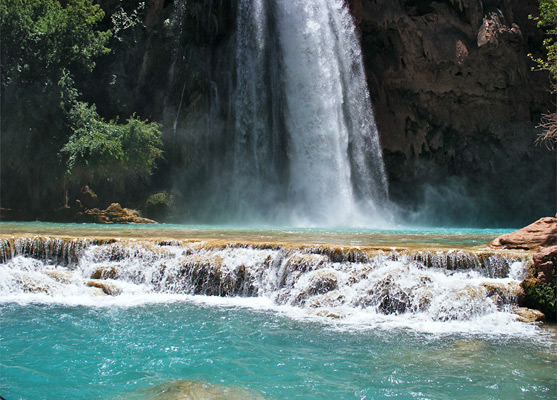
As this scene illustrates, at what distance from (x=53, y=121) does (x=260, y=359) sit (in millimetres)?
19100

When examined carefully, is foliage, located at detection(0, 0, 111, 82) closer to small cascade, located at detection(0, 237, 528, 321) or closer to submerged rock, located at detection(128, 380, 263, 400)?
small cascade, located at detection(0, 237, 528, 321)

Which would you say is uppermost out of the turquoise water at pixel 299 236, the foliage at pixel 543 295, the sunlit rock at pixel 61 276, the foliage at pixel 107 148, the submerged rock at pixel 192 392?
the foliage at pixel 107 148

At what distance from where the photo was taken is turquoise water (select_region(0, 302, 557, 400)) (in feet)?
15.9

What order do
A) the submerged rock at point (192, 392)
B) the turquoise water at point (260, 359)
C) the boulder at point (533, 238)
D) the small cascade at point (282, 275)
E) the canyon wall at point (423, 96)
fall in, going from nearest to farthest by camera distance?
the submerged rock at point (192, 392)
the turquoise water at point (260, 359)
the small cascade at point (282, 275)
the boulder at point (533, 238)
the canyon wall at point (423, 96)

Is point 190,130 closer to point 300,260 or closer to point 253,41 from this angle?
point 253,41

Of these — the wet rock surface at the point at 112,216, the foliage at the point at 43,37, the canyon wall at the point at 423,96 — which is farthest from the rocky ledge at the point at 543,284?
the foliage at the point at 43,37

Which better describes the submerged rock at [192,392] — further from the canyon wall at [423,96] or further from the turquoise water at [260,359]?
the canyon wall at [423,96]

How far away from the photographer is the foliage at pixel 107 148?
20969 mm

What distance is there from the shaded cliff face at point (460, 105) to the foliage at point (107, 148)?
37.5 feet

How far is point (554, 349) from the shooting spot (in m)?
6.15

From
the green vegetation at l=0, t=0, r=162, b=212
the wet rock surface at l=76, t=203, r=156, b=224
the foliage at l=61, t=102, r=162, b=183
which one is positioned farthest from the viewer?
the green vegetation at l=0, t=0, r=162, b=212

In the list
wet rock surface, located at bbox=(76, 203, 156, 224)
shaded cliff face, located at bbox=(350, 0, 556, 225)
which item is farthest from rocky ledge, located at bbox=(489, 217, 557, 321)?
shaded cliff face, located at bbox=(350, 0, 556, 225)

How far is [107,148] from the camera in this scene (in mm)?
20938

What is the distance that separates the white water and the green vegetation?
11.3m
